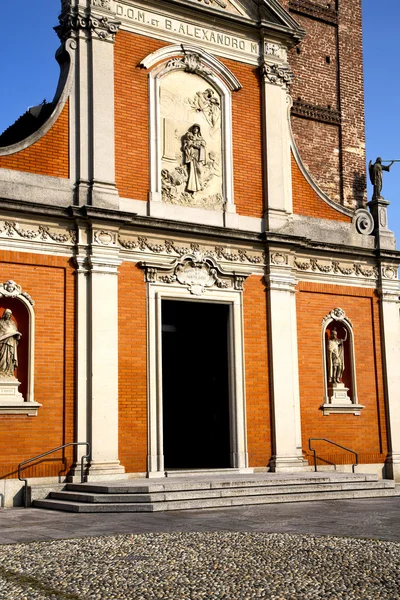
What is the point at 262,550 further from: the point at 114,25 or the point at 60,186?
the point at 114,25

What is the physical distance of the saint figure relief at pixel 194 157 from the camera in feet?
54.3

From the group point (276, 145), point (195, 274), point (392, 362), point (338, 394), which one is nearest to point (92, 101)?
point (195, 274)

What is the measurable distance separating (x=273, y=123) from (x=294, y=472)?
25.2 ft

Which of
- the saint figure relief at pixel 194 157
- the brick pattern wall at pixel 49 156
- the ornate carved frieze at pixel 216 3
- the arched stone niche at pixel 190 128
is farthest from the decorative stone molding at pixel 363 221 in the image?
the brick pattern wall at pixel 49 156

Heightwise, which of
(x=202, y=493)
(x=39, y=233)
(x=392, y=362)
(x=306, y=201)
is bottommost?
(x=202, y=493)

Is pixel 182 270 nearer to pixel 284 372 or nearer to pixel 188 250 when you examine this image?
pixel 188 250

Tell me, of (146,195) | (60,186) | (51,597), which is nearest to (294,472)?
(146,195)

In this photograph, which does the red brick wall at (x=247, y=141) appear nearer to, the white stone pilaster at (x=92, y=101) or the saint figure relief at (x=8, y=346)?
the white stone pilaster at (x=92, y=101)

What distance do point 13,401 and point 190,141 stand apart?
656 cm

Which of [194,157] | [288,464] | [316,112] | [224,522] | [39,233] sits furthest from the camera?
[316,112]

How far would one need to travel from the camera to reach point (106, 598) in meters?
6.05

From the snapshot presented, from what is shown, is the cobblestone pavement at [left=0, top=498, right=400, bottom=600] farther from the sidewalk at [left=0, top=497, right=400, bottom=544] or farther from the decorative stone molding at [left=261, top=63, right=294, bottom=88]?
the decorative stone molding at [left=261, top=63, right=294, bottom=88]

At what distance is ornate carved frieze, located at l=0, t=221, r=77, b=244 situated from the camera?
555 inches

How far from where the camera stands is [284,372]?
16.8 meters
